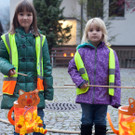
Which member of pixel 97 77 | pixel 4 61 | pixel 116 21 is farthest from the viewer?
pixel 116 21

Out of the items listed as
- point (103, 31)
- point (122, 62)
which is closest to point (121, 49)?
point (122, 62)

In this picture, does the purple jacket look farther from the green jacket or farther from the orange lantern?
the orange lantern

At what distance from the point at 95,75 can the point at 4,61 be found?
102 cm

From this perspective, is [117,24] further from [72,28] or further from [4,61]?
[4,61]

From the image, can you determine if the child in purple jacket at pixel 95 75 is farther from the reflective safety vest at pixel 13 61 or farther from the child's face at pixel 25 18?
the child's face at pixel 25 18

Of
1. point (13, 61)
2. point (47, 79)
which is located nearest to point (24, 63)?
point (13, 61)

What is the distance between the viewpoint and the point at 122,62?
16.2 meters

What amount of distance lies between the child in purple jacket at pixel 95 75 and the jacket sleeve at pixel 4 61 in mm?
733

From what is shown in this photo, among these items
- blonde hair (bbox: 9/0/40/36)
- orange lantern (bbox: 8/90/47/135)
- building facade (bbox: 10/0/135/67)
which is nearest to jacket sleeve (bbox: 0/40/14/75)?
blonde hair (bbox: 9/0/40/36)

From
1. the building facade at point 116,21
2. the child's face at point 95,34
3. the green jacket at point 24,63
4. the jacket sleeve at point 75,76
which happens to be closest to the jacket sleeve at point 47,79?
the green jacket at point 24,63

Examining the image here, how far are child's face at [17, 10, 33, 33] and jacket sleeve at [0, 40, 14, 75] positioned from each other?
311 mm

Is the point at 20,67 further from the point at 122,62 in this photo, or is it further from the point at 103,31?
the point at 122,62

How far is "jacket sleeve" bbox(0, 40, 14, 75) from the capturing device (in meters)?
2.50

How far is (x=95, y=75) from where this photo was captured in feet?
9.05
